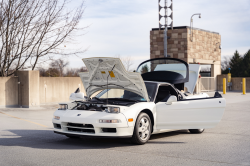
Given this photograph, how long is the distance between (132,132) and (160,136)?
67.3 inches

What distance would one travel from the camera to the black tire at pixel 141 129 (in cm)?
704

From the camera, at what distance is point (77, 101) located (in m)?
8.05

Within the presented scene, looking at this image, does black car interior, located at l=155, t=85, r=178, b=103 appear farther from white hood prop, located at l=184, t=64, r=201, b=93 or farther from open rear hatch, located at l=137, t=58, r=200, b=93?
white hood prop, located at l=184, t=64, r=201, b=93

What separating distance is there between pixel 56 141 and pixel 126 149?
183 cm

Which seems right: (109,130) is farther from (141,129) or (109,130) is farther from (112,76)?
(112,76)

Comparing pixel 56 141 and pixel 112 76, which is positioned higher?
pixel 112 76

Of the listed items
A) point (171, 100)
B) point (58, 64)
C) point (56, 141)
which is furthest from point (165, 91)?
point (58, 64)

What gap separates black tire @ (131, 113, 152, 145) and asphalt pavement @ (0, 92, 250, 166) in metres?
0.13

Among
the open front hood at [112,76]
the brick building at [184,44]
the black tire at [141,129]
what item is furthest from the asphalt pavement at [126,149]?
the brick building at [184,44]

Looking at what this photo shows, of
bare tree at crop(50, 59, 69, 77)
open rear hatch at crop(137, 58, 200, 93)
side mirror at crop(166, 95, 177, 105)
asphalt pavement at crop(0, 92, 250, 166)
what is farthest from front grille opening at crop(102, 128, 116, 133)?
bare tree at crop(50, 59, 69, 77)

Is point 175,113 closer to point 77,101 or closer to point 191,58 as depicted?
point 77,101

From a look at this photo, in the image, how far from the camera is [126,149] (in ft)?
22.2

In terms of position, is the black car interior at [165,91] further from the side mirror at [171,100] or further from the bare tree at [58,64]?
the bare tree at [58,64]

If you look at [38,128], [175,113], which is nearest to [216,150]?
[175,113]
